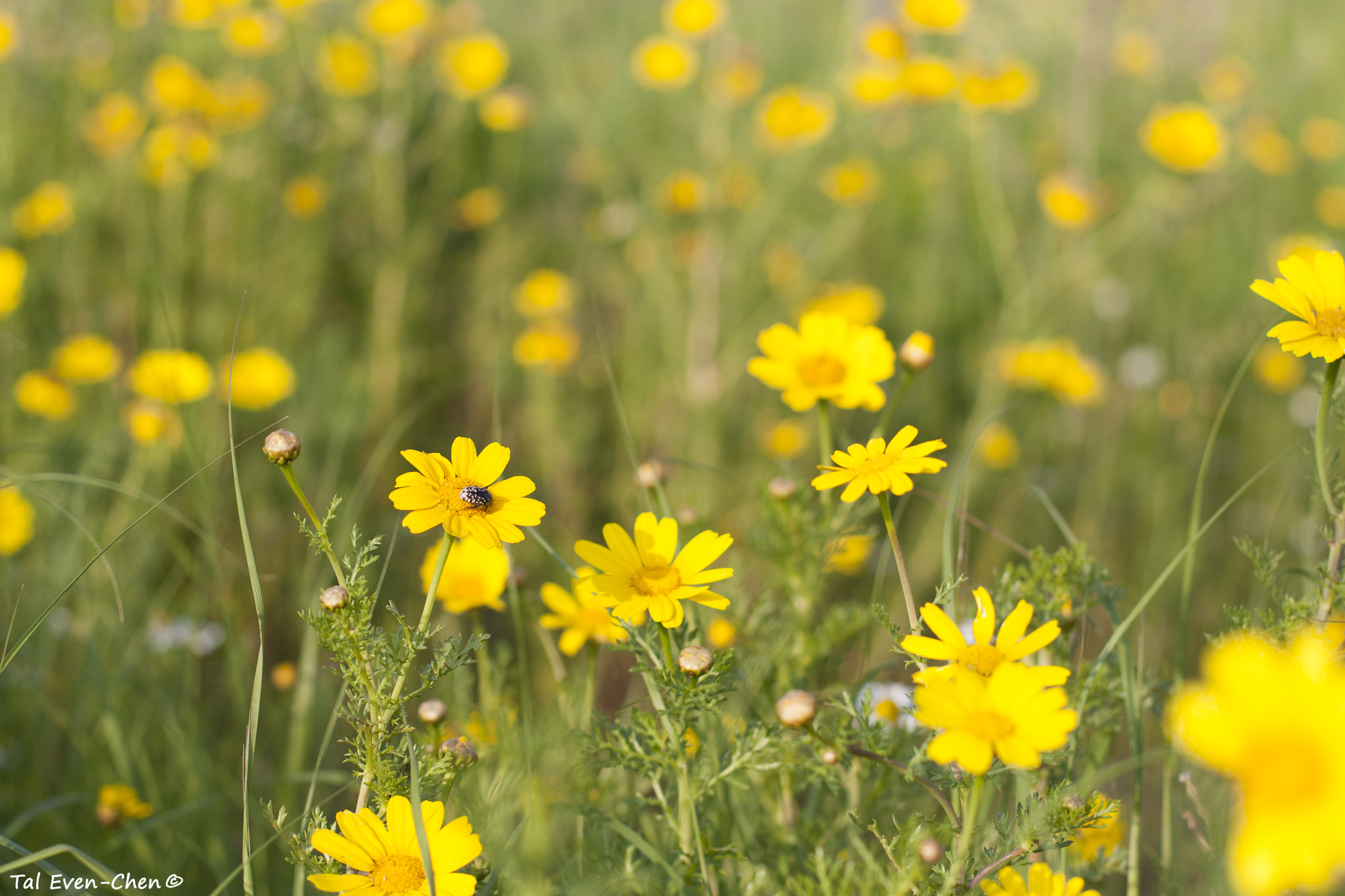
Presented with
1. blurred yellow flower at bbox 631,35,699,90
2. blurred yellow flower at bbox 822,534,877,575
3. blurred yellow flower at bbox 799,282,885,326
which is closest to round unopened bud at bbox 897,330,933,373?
blurred yellow flower at bbox 822,534,877,575

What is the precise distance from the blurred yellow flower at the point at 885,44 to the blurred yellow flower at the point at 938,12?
0.24 ft

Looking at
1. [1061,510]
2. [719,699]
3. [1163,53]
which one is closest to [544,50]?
[1061,510]

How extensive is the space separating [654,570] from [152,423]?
1418mm

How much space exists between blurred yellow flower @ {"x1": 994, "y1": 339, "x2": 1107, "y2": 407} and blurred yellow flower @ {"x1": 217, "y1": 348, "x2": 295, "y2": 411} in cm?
176

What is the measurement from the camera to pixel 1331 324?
32.3 inches

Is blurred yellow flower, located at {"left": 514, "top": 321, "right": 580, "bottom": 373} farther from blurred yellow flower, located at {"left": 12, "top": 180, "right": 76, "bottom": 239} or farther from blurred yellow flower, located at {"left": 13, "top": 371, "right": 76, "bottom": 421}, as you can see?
blurred yellow flower, located at {"left": 12, "top": 180, "right": 76, "bottom": 239}

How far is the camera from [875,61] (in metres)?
2.79

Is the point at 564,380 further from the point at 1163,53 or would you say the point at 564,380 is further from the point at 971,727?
the point at 1163,53

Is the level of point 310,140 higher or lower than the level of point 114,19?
lower

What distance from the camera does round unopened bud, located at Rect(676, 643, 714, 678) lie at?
2.56 ft

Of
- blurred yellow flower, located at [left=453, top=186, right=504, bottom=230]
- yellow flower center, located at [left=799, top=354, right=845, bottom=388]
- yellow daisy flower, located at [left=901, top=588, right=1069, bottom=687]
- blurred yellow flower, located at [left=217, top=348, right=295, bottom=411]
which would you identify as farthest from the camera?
blurred yellow flower, located at [left=453, top=186, right=504, bottom=230]

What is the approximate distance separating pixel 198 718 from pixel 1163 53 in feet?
16.4

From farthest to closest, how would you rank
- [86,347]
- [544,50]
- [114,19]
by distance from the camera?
[544,50], [114,19], [86,347]

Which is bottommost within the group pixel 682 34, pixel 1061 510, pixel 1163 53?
pixel 1061 510
